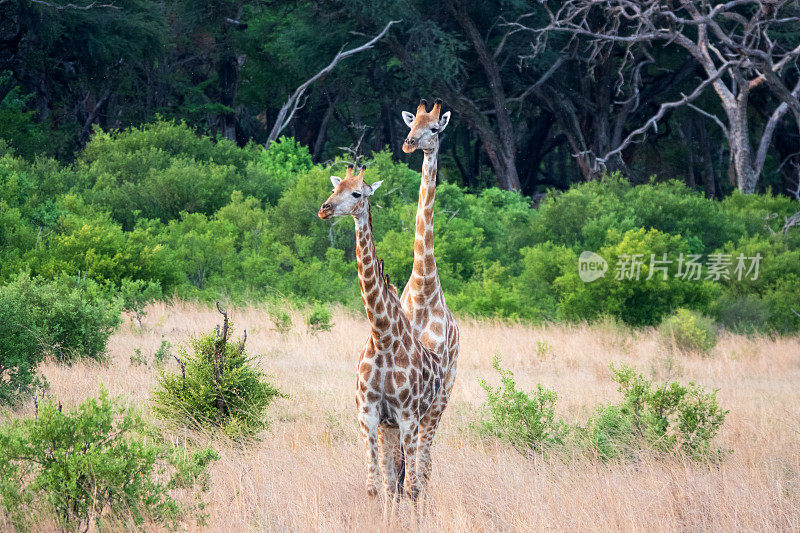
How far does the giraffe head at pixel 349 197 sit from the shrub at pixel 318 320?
8468mm

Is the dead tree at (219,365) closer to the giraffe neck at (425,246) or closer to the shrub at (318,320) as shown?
the giraffe neck at (425,246)

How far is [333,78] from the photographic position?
29156 mm

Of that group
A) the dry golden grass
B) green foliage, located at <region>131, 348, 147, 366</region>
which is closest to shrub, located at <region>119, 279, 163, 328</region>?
the dry golden grass

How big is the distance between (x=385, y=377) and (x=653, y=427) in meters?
3.73

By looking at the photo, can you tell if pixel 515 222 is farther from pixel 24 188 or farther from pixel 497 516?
pixel 497 516

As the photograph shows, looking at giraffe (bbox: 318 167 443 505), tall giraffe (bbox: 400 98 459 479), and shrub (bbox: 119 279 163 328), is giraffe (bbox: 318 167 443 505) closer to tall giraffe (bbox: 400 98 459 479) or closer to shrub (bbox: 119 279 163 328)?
tall giraffe (bbox: 400 98 459 479)

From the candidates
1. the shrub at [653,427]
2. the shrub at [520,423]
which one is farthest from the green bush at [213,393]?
the shrub at [653,427]

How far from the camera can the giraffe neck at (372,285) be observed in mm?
5043

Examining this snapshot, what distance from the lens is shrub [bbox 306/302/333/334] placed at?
44.0 ft

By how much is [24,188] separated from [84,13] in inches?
350

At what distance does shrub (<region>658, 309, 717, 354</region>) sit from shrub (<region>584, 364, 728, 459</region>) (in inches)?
214

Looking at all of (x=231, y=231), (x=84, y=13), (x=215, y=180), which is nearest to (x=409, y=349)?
(x=231, y=231)

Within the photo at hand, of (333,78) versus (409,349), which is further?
(333,78)

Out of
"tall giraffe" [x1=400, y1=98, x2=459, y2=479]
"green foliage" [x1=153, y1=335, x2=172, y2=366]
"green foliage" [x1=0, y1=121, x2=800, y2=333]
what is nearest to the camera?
"tall giraffe" [x1=400, y1=98, x2=459, y2=479]
